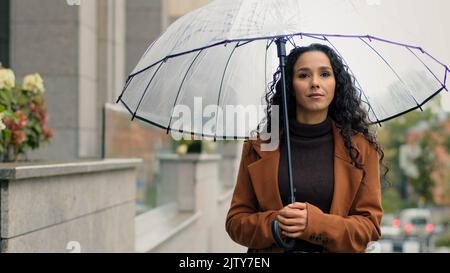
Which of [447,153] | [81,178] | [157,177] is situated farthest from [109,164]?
[447,153]

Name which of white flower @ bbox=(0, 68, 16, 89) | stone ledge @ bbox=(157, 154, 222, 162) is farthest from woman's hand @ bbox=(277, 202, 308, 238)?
stone ledge @ bbox=(157, 154, 222, 162)

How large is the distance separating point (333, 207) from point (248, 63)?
4.03 feet

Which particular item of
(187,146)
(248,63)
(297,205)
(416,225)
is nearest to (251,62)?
(248,63)

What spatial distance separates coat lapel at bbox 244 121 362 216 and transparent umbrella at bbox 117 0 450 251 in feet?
0.42

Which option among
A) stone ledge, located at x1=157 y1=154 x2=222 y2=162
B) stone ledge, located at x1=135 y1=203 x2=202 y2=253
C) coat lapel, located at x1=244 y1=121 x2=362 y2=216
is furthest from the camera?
stone ledge, located at x1=157 y1=154 x2=222 y2=162

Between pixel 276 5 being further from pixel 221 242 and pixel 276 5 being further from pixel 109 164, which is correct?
pixel 221 242

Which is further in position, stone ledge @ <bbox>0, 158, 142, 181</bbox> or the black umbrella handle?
stone ledge @ <bbox>0, 158, 142, 181</bbox>

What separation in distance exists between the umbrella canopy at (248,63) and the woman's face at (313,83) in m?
0.13

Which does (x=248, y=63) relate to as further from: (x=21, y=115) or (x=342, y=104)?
(x=21, y=115)

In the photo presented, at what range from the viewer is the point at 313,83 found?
3.22m

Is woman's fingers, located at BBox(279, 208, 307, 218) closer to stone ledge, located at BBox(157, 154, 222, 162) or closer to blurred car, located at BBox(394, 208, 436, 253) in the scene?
stone ledge, located at BBox(157, 154, 222, 162)

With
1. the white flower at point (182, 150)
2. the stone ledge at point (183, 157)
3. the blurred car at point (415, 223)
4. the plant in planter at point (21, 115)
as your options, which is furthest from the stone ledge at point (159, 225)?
the blurred car at point (415, 223)

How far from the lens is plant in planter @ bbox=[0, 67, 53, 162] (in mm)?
5887

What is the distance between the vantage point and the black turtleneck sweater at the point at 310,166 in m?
3.20
